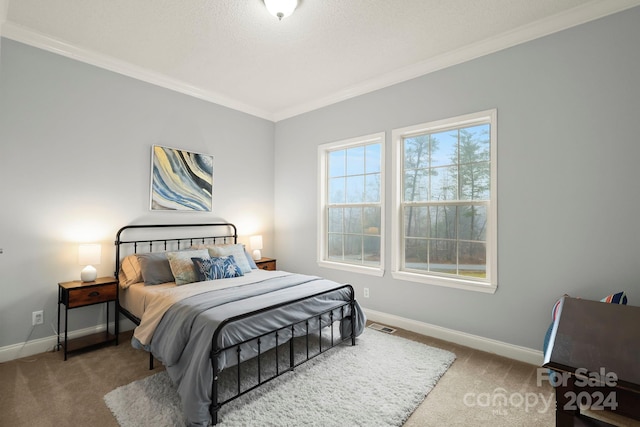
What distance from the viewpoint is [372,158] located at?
13.2 ft

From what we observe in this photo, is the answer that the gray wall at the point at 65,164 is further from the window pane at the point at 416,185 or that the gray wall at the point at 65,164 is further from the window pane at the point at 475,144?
the window pane at the point at 475,144

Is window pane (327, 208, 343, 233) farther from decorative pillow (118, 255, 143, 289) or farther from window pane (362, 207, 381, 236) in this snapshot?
decorative pillow (118, 255, 143, 289)

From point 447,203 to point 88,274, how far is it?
3.70 m

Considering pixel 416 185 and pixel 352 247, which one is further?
pixel 352 247

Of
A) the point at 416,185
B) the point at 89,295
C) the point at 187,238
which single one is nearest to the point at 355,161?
→ the point at 416,185

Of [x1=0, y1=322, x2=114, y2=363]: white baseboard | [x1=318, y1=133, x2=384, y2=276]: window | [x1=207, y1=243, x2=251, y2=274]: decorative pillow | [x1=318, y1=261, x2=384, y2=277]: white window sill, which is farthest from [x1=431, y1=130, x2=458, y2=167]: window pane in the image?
[x1=0, y1=322, x2=114, y2=363]: white baseboard

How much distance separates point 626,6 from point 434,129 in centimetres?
164

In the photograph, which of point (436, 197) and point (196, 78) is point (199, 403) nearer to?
point (436, 197)

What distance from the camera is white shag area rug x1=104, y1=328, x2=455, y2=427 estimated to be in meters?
2.01

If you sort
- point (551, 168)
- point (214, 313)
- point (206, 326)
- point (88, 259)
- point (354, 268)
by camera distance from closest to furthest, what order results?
point (206, 326)
point (214, 313)
point (551, 168)
point (88, 259)
point (354, 268)

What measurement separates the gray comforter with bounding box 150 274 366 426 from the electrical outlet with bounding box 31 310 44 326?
1.40 m

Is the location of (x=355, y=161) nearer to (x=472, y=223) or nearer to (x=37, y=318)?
(x=472, y=223)

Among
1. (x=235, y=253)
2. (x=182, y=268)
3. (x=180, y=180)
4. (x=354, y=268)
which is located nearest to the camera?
(x=182, y=268)

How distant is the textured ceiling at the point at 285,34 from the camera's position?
2504 millimetres
